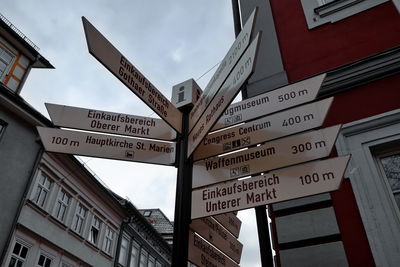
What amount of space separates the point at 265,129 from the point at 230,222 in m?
1.16

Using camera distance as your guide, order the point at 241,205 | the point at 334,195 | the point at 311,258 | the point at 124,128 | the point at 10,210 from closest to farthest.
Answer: the point at 241,205 → the point at 124,128 → the point at 311,258 → the point at 334,195 → the point at 10,210

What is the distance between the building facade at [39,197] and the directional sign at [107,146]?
1184 centimetres

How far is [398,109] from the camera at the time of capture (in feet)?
13.9

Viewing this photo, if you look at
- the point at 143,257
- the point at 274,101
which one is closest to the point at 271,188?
the point at 274,101

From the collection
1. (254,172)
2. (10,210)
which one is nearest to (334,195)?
(254,172)

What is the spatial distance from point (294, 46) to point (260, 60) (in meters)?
0.57

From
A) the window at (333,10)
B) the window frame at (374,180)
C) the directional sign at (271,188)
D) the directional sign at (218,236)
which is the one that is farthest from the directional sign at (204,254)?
the window at (333,10)

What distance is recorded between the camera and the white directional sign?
3141 millimetres

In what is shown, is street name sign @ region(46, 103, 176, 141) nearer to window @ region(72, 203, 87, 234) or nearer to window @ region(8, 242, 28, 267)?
window @ region(8, 242, 28, 267)

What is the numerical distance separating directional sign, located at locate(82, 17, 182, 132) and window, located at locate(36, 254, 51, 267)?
14.2 meters

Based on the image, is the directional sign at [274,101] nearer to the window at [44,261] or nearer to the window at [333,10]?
the window at [333,10]

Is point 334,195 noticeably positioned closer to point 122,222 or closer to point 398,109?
point 398,109

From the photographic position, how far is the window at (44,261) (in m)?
15.0

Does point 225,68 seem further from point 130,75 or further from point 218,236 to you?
point 218,236
